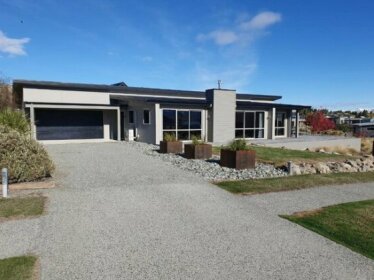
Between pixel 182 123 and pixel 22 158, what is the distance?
14020mm

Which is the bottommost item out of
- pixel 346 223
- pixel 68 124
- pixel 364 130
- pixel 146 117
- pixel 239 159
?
pixel 346 223

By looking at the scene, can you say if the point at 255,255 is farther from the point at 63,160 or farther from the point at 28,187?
the point at 63,160

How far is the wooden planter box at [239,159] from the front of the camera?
12688 millimetres

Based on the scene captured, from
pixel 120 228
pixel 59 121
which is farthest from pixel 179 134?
pixel 120 228

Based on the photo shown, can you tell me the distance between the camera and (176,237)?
17.9 feet

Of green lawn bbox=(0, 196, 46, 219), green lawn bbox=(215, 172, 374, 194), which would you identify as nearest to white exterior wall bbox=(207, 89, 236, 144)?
green lawn bbox=(215, 172, 374, 194)

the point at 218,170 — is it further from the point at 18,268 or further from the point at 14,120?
the point at 18,268

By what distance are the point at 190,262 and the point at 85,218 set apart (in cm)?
271

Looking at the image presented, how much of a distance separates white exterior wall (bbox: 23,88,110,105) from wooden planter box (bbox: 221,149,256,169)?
1475 cm

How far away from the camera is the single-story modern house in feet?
72.4

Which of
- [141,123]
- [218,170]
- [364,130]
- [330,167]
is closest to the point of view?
[218,170]

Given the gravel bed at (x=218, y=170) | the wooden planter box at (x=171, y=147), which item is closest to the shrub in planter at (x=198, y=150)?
the gravel bed at (x=218, y=170)

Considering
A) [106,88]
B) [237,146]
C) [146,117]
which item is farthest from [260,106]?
[237,146]

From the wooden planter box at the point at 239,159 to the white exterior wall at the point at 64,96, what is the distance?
14750 millimetres
